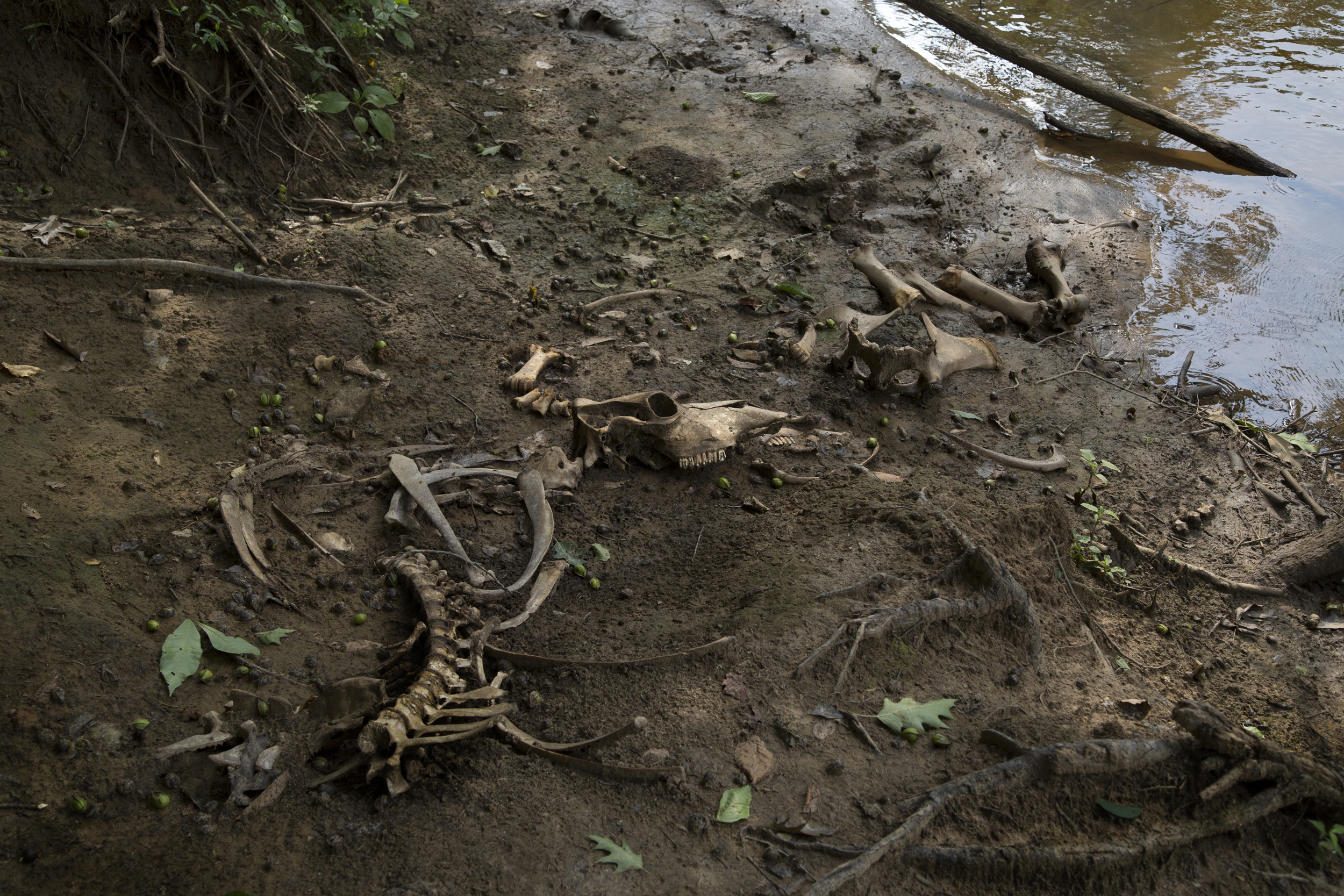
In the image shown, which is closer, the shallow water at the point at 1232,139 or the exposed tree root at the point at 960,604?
the exposed tree root at the point at 960,604

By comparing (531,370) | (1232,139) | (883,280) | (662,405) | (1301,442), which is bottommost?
(1301,442)

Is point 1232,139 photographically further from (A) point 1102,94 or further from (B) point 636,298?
(B) point 636,298

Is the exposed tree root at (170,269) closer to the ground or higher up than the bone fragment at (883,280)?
higher up

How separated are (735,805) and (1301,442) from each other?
4.46 m

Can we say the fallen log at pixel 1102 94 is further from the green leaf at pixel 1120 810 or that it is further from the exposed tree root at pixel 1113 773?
the green leaf at pixel 1120 810

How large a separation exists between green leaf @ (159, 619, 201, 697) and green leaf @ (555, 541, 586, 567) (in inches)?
54.7

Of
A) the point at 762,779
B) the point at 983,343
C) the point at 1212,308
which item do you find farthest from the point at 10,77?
the point at 1212,308

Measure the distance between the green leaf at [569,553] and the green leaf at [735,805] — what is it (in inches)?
51.6

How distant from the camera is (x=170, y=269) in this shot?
422cm

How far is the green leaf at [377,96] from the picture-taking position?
5410mm

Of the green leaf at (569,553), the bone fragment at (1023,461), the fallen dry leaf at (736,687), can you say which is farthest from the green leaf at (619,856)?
the bone fragment at (1023,461)

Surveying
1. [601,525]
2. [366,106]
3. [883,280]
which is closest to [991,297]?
[883,280]

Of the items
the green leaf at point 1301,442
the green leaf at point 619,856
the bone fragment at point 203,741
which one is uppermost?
the bone fragment at point 203,741

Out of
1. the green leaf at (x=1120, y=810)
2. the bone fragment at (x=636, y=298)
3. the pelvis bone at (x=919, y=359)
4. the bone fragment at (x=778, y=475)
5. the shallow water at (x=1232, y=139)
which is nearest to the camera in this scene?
the green leaf at (x=1120, y=810)
